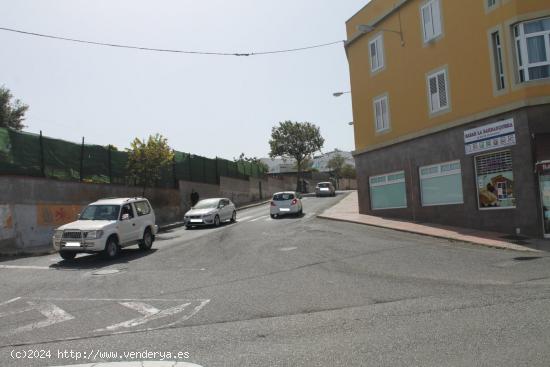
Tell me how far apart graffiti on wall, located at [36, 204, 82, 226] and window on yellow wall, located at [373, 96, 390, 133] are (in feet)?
49.0

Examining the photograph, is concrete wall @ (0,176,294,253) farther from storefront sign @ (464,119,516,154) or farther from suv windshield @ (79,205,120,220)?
storefront sign @ (464,119,516,154)

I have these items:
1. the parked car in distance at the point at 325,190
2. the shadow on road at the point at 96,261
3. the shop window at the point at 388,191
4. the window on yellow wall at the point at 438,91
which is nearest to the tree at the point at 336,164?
the parked car in distance at the point at 325,190

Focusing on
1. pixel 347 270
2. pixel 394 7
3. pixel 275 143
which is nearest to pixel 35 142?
pixel 347 270

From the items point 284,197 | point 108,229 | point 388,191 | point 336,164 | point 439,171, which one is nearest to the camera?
point 108,229

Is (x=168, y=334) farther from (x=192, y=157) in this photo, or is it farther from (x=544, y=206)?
(x=192, y=157)

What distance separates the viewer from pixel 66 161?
22.9 metres

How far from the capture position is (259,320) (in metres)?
7.21

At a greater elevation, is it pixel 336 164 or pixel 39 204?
pixel 336 164

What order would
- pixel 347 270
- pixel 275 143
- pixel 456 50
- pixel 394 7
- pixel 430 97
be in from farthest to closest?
pixel 275 143
pixel 394 7
pixel 430 97
pixel 456 50
pixel 347 270

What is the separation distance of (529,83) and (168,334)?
49.0 feet

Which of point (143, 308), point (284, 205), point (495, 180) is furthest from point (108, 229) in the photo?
point (284, 205)

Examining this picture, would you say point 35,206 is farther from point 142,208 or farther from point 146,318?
point 146,318

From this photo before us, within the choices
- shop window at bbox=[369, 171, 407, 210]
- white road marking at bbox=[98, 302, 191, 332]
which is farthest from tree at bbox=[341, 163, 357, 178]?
white road marking at bbox=[98, 302, 191, 332]

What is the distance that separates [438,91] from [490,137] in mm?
3910
